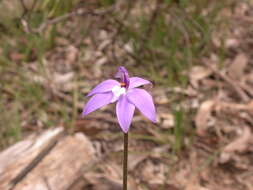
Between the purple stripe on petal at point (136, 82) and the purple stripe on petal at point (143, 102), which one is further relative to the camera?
the purple stripe on petal at point (136, 82)

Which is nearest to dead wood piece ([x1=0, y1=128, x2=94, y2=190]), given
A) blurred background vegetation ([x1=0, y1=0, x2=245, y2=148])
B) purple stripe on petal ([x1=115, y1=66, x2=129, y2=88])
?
blurred background vegetation ([x1=0, y1=0, x2=245, y2=148])

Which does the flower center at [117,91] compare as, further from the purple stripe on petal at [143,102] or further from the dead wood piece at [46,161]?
the dead wood piece at [46,161]

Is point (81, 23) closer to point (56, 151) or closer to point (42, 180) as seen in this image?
point (56, 151)

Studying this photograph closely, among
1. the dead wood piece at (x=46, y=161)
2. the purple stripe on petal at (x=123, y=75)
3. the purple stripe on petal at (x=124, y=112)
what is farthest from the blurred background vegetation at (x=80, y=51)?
the purple stripe on petal at (x=124, y=112)

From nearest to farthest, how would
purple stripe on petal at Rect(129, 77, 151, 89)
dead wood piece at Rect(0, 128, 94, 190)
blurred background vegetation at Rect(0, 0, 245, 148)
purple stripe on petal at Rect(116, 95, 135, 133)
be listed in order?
purple stripe on petal at Rect(116, 95, 135, 133) → purple stripe on petal at Rect(129, 77, 151, 89) → dead wood piece at Rect(0, 128, 94, 190) → blurred background vegetation at Rect(0, 0, 245, 148)

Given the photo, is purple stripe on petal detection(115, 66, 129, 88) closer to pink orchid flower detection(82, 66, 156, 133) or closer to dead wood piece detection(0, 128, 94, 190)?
pink orchid flower detection(82, 66, 156, 133)

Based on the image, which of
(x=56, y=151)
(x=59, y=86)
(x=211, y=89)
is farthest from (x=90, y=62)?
(x=56, y=151)
